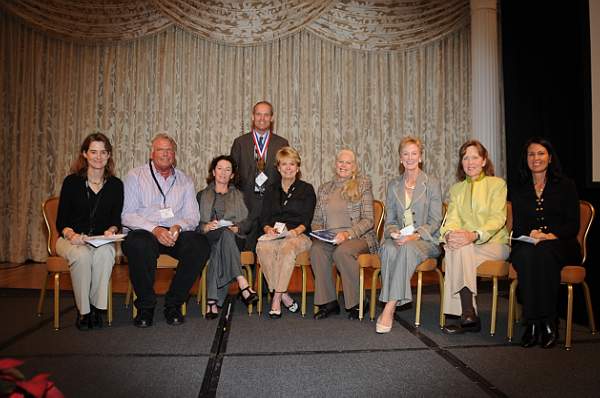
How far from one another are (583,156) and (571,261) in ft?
5.08

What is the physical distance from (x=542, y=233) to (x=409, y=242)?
89 cm

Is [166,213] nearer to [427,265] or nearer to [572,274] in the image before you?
[427,265]

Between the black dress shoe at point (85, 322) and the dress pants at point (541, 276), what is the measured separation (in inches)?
115

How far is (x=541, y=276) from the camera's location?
3.05m

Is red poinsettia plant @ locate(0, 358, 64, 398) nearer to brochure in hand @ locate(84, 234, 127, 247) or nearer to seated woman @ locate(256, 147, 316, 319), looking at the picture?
brochure in hand @ locate(84, 234, 127, 247)

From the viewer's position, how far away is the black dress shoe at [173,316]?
351 cm

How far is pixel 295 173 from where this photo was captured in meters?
4.21

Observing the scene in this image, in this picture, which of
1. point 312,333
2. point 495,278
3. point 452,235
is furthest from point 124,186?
point 495,278

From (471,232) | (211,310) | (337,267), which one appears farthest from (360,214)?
(211,310)

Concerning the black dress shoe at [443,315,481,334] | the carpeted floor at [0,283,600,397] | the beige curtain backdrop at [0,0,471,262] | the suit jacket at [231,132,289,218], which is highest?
the beige curtain backdrop at [0,0,471,262]

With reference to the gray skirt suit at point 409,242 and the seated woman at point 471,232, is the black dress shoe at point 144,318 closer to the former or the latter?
the gray skirt suit at point 409,242

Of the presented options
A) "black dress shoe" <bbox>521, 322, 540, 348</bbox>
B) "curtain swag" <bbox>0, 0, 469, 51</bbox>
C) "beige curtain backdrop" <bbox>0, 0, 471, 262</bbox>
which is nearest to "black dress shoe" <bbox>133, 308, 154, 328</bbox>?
"black dress shoe" <bbox>521, 322, 540, 348</bbox>

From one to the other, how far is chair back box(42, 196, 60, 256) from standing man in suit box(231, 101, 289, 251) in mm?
1620

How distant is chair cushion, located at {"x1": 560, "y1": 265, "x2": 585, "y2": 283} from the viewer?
307 centimetres
